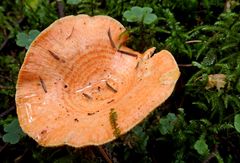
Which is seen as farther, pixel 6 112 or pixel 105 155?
pixel 6 112

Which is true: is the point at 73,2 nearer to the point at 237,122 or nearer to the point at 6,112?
the point at 6,112

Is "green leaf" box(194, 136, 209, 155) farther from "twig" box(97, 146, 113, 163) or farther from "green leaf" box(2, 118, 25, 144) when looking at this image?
"green leaf" box(2, 118, 25, 144)

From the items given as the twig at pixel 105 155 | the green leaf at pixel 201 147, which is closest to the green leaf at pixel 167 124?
the green leaf at pixel 201 147

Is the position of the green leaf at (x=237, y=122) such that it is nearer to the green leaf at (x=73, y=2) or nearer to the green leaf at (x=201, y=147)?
the green leaf at (x=201, y=147)

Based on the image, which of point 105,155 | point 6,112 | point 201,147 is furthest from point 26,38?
point 201,147

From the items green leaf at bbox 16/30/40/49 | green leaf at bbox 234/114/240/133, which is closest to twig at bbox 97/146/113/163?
green leaf at bbox 234/114/240/133

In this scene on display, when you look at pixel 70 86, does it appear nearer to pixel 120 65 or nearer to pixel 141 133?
pixel 120 65
